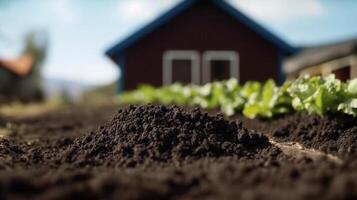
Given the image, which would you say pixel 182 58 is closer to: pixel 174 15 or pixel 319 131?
pixel 174 15

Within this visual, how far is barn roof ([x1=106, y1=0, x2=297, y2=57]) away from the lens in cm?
2184

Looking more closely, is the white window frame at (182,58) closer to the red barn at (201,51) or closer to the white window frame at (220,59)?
the red barn at (201,51)

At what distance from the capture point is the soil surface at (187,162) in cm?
393

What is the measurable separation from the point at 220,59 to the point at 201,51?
2.37ft

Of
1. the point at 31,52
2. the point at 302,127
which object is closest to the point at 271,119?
the point at 302,127

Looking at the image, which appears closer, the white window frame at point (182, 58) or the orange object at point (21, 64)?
the white window frame at point (182, 58)

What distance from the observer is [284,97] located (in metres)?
9.82

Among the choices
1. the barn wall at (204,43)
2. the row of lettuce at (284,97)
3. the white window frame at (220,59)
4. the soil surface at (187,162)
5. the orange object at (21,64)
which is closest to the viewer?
the soil surface at (187,162)

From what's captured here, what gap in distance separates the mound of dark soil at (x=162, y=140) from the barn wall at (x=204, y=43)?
14883 millimetres

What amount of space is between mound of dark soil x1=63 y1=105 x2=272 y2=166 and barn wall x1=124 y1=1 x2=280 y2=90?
48.8 feet

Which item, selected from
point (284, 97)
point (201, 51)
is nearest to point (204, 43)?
point (201, 51)

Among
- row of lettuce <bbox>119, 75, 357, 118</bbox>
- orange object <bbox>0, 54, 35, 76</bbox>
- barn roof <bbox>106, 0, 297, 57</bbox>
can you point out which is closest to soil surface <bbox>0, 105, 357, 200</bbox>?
row of lettuce <bbox>119, 75, 357, 118</bbox>

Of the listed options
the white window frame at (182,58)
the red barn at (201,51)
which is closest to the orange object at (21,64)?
the red barn at (201,51)

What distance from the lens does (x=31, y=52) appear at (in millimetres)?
58906
